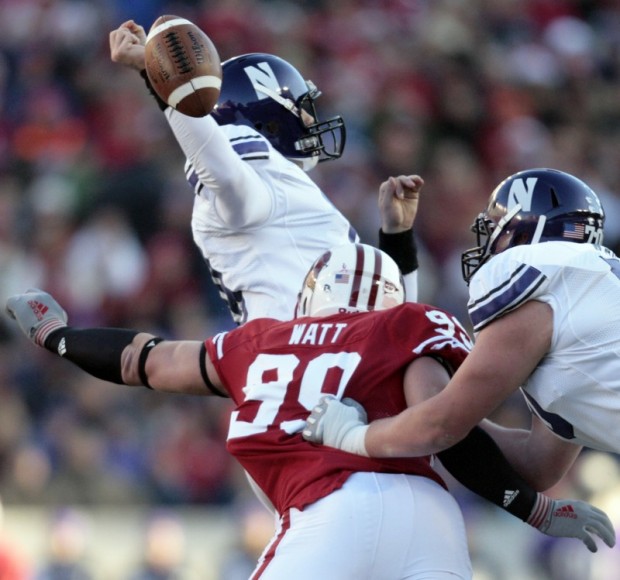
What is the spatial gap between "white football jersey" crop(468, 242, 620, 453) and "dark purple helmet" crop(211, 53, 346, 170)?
1.47 m

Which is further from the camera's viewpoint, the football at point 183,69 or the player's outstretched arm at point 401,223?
the player's outstretched arm at point 401,223

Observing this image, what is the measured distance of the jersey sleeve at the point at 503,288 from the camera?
11.3ft

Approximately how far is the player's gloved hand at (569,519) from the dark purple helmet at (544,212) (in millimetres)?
765

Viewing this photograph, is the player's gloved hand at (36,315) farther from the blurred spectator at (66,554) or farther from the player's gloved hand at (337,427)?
the blurred spectator at (66,554)

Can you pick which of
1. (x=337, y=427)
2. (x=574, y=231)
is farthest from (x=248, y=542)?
(x=574, y=231)

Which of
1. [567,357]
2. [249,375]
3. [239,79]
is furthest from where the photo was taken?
[239,79]

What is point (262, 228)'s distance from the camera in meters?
4.62

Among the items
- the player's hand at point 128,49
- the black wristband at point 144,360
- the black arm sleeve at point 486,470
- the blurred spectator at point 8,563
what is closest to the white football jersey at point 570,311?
the black arm sleeve at point 486,470

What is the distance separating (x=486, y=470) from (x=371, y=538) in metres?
0.53

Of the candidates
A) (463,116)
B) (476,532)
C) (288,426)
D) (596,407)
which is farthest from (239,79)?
(463,116)

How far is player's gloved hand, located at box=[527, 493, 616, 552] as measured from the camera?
397 centimetres

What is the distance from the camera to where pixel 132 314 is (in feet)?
29.8

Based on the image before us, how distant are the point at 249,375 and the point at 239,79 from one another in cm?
145

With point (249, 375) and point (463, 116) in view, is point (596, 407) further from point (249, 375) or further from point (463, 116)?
point (463, 116)
